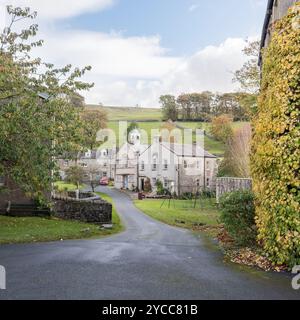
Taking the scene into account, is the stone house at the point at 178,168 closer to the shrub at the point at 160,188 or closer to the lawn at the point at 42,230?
the shrub at the point at 160,188

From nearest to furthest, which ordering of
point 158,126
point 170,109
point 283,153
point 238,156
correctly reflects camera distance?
1. point 283,153
2. point 238,156
3. point 158,126
4. point 170,109

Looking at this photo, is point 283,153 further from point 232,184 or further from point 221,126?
point 221,126

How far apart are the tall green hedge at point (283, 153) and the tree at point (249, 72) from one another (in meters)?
22.3

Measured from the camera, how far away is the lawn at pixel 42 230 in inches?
613

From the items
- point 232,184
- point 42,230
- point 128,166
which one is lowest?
point 42,230

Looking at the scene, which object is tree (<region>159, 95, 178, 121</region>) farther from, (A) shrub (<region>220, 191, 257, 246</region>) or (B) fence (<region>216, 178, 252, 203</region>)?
(A) shrub (<region>220, 191, 257, 246</region>)

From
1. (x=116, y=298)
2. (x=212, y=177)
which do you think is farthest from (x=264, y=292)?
(x=212, y=177)

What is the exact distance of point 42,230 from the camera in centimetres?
1758

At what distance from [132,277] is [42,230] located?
10469 mm

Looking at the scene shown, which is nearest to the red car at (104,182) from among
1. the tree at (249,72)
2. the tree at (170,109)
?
the tree at (170,109)

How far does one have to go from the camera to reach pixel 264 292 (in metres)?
7.27

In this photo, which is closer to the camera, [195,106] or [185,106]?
[195,106]

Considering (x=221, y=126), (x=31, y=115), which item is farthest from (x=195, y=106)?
(x=31, y=115)

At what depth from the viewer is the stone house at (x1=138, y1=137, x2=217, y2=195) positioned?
51812 millimetres
